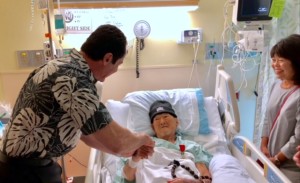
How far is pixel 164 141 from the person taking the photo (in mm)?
2059

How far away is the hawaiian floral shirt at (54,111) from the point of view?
112 cm

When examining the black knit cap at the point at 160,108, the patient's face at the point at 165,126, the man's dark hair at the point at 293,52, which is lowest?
the patient's face at the point at 165,126

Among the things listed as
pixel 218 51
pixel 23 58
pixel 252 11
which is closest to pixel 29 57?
pixel 23 58

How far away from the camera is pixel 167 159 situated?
1.93m

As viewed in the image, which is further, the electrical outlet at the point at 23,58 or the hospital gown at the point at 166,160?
the electrical outlet at the point at 23,58

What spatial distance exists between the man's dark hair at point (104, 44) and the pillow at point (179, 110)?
3.42 feet

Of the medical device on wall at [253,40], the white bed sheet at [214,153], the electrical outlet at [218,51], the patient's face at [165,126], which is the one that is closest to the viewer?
the white bed sheet at [214,153]

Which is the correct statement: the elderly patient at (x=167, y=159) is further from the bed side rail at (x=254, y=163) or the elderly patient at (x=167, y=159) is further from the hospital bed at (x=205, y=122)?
the bed side rail at (x=254, y=163)

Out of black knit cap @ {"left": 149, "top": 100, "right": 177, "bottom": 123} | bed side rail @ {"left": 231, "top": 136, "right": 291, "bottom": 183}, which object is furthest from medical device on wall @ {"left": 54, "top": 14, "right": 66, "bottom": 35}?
bed side rail @ {"left": 231, "top": 136, "right": 291, "bottom": 183}

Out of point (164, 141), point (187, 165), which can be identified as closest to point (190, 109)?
point (164, 141)

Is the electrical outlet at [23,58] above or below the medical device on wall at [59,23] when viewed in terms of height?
below

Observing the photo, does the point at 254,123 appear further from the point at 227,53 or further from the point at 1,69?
the point at 1,69

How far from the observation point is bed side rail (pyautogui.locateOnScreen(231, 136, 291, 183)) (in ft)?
5.04

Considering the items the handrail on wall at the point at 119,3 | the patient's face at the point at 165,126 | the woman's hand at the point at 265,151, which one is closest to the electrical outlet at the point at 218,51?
the handrail on wall at the point at 119,3
